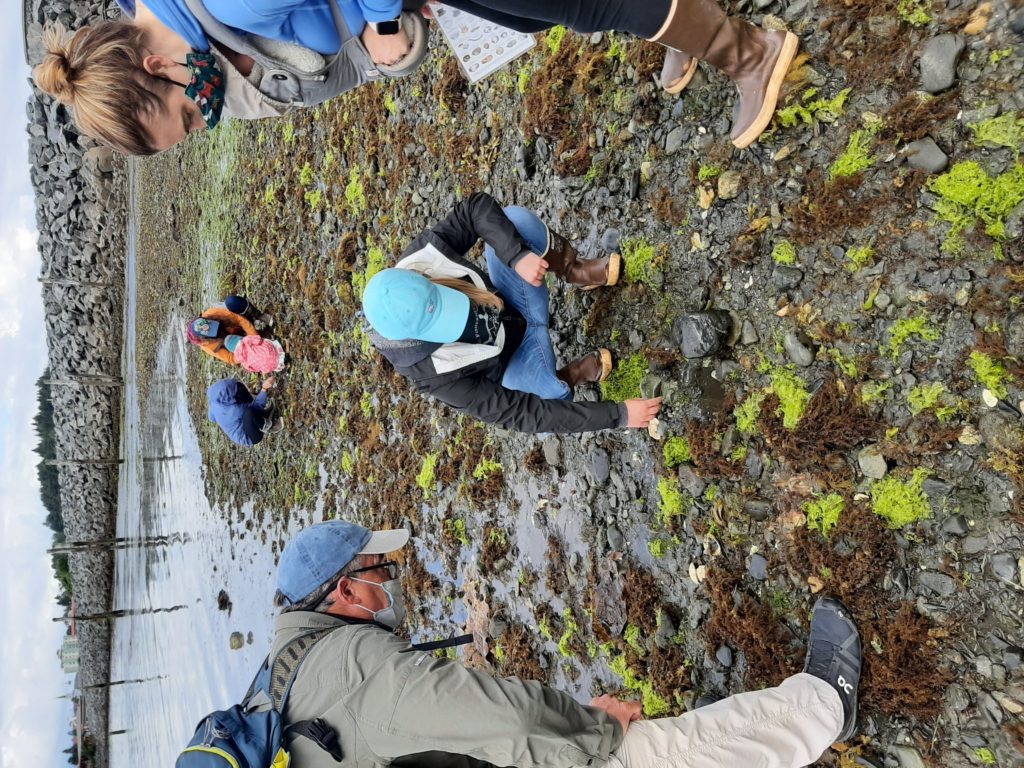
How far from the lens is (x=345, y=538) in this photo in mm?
3451

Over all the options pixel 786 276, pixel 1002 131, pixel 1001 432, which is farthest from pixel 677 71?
pixel 1001 432

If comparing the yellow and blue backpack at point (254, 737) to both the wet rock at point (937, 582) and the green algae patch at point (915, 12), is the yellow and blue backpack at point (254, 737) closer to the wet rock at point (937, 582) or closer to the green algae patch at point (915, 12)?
the wet rock at point (937, 582)

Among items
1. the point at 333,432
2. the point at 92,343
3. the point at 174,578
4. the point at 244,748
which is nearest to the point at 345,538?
the point at 244,748

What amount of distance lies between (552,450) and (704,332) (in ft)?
5.03

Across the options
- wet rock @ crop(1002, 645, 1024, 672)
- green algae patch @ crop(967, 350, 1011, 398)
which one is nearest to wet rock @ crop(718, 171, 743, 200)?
green algae patch @ crop(967, 350, 1011, 398)

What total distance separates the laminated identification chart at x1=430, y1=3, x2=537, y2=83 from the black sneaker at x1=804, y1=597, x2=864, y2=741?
13.4 ft

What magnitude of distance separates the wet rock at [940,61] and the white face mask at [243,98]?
2.59m

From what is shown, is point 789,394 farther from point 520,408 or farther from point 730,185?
point 520,408

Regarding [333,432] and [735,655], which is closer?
[735,655]

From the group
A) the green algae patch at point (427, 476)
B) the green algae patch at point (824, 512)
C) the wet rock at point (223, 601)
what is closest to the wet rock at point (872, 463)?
the green algae patch at point (824, 512)

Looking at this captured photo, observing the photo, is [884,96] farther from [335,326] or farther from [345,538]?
[335,326]

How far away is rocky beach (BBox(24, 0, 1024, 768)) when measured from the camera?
2.41 meters

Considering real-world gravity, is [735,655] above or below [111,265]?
below

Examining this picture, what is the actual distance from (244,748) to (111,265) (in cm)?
1641
